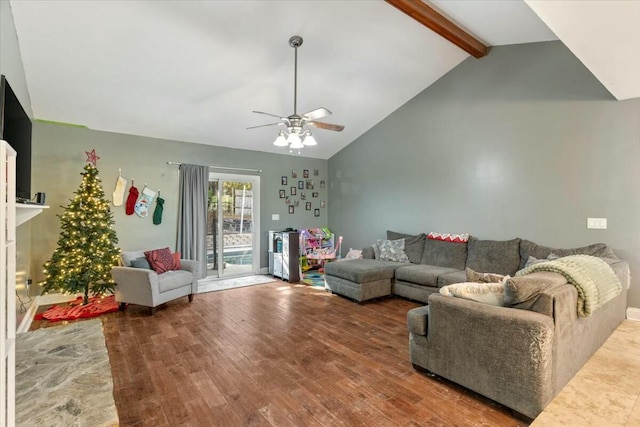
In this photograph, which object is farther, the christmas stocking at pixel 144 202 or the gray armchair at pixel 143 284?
the christmas stocking at pixel 144 202

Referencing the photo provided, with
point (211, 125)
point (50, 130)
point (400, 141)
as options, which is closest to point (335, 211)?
point (400, 141)

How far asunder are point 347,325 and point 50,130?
5.02 m

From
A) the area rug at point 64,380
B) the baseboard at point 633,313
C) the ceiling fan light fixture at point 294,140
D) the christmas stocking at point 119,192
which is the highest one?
the ceiling fan light fixture at point 294,140

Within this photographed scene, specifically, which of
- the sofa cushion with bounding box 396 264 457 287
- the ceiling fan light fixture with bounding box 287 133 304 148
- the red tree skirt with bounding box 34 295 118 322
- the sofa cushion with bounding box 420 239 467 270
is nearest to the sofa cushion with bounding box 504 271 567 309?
the sofa cushion with bounding box 396 264 457 287

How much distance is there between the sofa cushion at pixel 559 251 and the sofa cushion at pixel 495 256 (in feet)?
0.25

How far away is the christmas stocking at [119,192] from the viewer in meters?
4.98

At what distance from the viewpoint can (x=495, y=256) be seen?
4.42 m

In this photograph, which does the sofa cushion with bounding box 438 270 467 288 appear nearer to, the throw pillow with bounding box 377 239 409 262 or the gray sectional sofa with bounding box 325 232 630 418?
the throw pillow with bounding box 377 239 409 262

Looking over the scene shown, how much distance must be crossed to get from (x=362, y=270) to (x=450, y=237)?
1595 mm

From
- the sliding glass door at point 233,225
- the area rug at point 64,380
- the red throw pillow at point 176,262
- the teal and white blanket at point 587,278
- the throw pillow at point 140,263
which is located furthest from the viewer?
the sliding glass door at point 233,225

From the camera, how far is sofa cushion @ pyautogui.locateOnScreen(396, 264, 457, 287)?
4.34 m

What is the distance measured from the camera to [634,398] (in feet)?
7.00

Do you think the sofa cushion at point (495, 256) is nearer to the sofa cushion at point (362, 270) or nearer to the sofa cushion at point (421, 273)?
the sofa cushion at point (421, 273)

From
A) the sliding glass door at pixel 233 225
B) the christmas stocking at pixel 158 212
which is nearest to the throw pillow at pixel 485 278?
the sliding glass door at pixel 233 225
